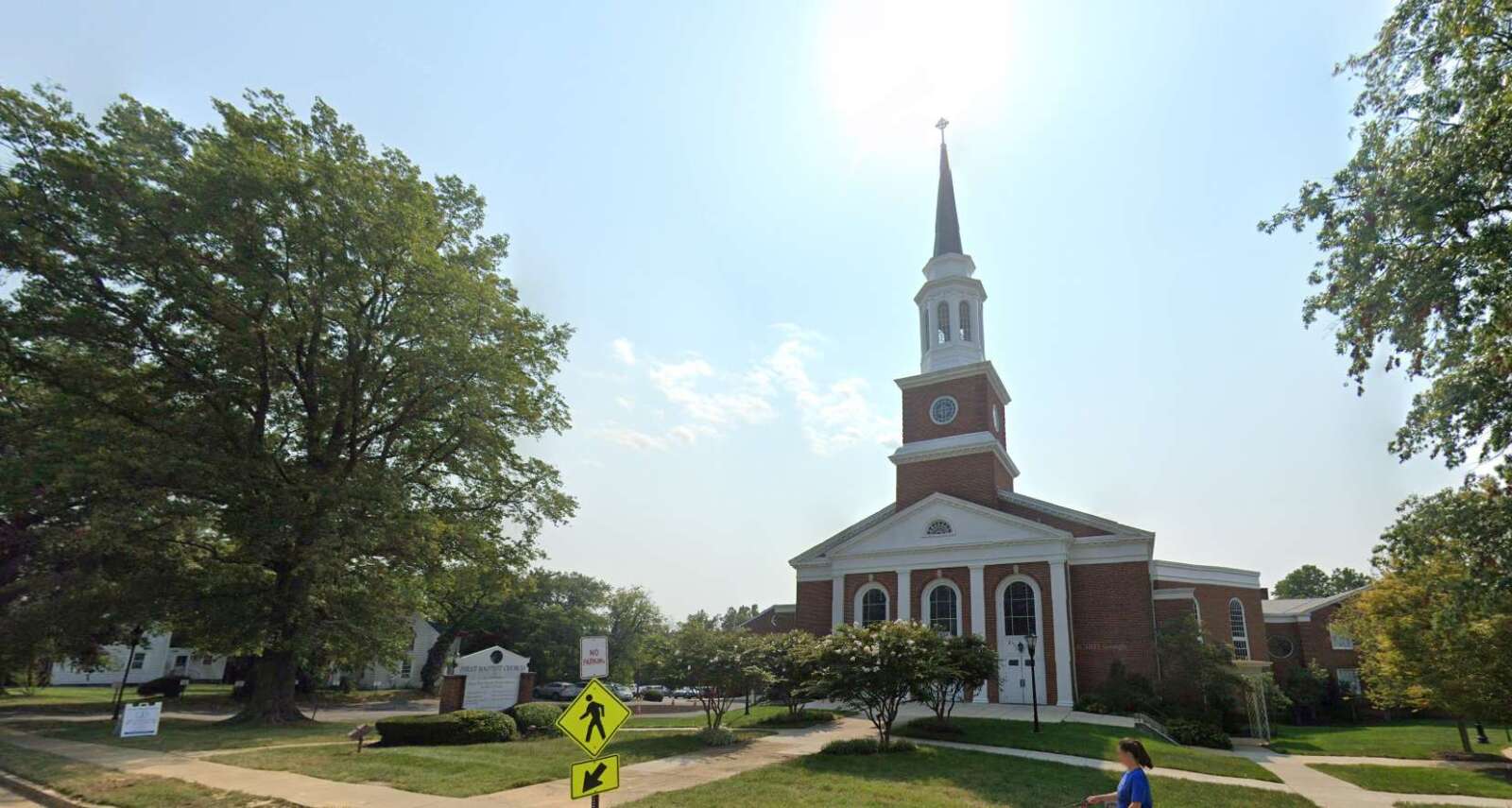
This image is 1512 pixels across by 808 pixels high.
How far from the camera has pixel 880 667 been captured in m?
15.2

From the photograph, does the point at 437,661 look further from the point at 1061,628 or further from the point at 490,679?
the point at 1061,628

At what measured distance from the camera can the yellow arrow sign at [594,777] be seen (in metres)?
6.44

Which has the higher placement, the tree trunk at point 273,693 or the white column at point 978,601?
the white column at point 978,601

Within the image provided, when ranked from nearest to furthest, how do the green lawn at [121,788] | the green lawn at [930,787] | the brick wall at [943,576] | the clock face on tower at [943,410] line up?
the green lawn at [121,788] < the green lawn at [930,787] < the brick wall at [943,576] < the clock face on tower at [943,410]

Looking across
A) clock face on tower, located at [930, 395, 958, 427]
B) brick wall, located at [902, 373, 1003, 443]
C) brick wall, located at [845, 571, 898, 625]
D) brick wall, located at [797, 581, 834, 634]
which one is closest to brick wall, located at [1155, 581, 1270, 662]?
brick wall, located at [902, 373, 1003, 443]

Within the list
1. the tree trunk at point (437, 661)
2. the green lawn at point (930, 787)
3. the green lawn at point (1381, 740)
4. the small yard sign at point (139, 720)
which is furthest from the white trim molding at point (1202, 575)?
the tree trunk at point (437, 661)

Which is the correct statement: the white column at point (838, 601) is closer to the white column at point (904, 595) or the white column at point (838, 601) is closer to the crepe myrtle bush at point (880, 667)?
the white column at point (904, 595)

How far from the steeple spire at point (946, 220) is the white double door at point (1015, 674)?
1800cm

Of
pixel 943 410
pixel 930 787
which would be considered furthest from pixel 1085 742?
pixel 943 410

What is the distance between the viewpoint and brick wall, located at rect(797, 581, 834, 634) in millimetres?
30766

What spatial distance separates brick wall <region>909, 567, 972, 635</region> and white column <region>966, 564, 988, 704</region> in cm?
16

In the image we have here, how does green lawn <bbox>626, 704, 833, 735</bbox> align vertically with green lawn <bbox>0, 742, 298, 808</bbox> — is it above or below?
below

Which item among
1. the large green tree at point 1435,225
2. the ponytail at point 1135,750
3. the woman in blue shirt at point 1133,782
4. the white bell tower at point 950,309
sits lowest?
the woman in blue shirt at point 1133,782

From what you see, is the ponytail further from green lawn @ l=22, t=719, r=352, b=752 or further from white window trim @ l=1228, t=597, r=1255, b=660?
white window trim @ l=1228, t=597, r=1255, b=660
